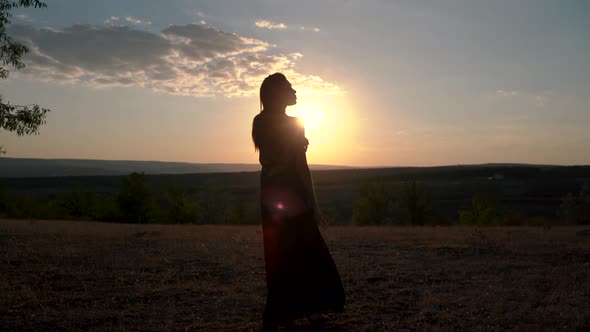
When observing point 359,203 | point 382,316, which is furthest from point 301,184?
point 359,203

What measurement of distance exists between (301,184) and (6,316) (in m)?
4.62

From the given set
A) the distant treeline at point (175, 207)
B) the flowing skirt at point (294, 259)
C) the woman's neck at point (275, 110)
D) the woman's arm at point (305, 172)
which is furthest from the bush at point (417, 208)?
the woman's neck at point (275, 110)

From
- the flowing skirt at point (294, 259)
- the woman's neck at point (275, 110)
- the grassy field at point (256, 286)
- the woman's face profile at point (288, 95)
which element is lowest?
the grassy field at point (256, 286)

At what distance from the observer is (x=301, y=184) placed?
217 inches

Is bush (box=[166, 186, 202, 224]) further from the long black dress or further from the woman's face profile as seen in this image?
the woman's face profile

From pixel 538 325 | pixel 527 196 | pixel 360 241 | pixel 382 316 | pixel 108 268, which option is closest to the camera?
pixel 538 325

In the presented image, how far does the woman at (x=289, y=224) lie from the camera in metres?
5.50

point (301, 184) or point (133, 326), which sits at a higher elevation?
point (301, 184)

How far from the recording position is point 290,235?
5539 mm

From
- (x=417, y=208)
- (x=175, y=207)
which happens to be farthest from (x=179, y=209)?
(x=417, y=208)

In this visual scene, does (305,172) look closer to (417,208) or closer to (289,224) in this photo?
(289,224)

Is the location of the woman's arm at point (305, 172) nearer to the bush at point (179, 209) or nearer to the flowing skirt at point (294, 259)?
the flowing skirt at point (294, 259)

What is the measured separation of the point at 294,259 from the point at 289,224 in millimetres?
404

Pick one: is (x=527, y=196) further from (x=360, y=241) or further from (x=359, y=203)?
(x=360, y=241)
